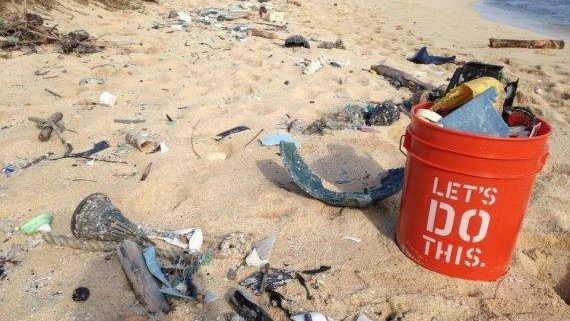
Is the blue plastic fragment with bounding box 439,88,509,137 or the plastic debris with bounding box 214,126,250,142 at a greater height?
the blue plastic fragment with bounding box 439,88,509,137

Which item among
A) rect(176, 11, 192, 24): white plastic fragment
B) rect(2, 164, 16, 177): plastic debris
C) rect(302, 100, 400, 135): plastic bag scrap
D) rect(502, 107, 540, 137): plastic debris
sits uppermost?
rect(502, 107, 540, 137): plastic debris

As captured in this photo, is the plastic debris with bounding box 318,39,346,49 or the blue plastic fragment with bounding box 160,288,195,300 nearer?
the blue plastic fragment with bounding box 160,288,195,300

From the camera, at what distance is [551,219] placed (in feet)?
7.64

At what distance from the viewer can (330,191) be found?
8.09 feet

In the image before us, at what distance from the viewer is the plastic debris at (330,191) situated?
233cm

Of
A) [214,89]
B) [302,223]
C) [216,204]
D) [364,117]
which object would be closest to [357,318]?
[302,223]

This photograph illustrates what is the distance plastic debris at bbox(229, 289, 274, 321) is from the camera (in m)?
1.66

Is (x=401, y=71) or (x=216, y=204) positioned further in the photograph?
(x=401, y=71)

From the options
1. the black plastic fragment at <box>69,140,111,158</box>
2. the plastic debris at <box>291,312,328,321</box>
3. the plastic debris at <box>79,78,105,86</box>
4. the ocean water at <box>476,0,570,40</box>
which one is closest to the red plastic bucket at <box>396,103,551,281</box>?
the plastic debris at <box>291,312,328,321</box>

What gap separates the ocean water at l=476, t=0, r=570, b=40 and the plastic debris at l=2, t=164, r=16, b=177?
847 cm

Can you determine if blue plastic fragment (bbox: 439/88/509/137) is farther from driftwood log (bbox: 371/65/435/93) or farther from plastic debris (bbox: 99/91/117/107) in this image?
plastic debris (bbox: 99/91/117/107)

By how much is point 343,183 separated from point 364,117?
1.06 m

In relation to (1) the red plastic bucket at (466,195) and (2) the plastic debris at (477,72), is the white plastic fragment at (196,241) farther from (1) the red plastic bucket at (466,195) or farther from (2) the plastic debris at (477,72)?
(2) the plastic debris at (477,72)

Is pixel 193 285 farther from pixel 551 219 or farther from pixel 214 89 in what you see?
pixel 214 89
